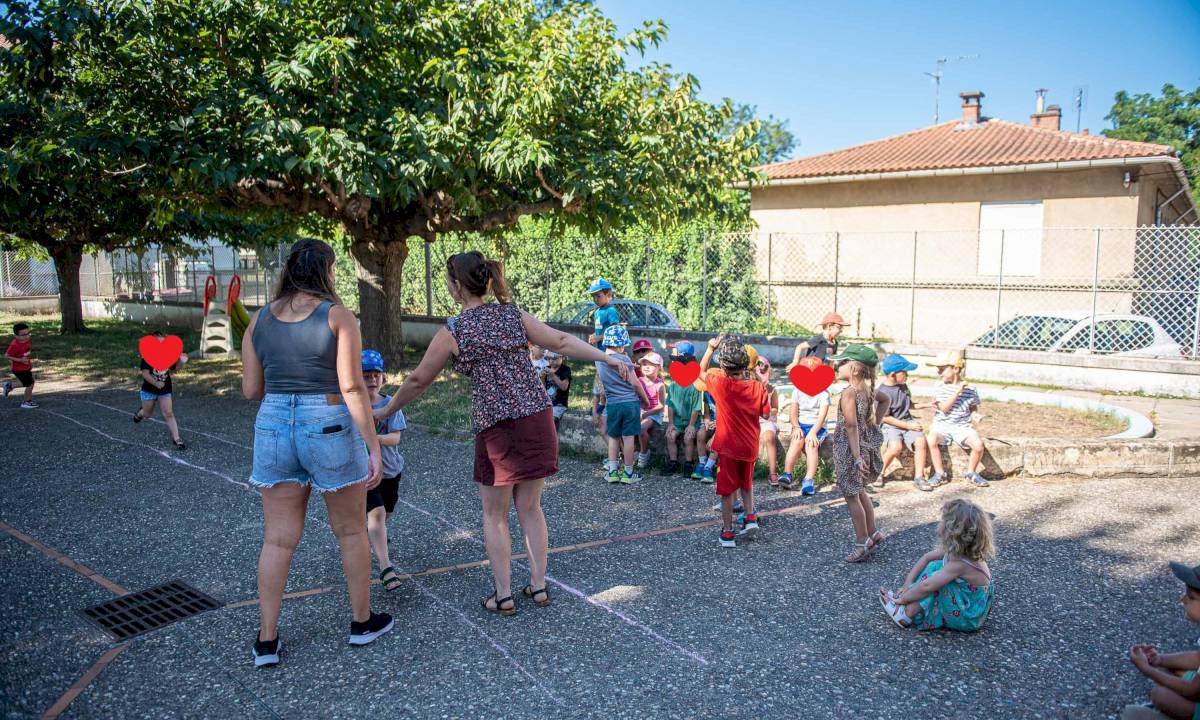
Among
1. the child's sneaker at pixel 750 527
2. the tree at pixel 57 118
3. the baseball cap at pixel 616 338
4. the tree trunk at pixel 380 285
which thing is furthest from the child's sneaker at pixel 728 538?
the tree trunk at pixel 380 285

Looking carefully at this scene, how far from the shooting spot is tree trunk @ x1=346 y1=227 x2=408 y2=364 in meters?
12.9

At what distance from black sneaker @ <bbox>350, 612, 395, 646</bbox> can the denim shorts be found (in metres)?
0.80

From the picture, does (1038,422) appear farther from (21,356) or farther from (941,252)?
(21,356)

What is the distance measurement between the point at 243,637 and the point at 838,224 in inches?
699

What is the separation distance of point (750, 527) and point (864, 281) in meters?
13.9

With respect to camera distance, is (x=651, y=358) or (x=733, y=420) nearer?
(x=733, y=420)

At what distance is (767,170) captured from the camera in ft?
68.6

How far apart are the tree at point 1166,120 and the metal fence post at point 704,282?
3807cm

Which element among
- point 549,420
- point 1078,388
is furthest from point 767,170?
point 549,420

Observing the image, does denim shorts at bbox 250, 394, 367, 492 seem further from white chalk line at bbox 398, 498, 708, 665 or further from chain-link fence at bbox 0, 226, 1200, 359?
chain-link fence at bbox 0, 226, 1200, 359

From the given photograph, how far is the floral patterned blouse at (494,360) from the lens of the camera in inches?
161

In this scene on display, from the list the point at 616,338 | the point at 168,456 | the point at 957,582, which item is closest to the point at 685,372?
the point at 616,338

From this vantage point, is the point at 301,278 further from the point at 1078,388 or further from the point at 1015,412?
the point at 1078,388

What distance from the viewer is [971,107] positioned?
22344 millimetres
